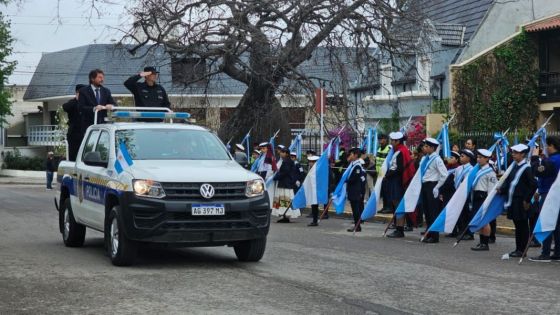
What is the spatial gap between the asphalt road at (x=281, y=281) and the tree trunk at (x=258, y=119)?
13.5 m

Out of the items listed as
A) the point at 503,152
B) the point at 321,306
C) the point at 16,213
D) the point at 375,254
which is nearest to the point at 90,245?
the point at 375,254

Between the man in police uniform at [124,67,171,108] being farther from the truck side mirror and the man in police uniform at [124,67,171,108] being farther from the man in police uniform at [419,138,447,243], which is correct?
the man in police uniform at [419,138,447,243]

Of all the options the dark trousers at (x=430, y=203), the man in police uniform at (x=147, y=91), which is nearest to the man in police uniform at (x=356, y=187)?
the dark trousers at (x=430, y=203)

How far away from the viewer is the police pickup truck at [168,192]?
10.4m

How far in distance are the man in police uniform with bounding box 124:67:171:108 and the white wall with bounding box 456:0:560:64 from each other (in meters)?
21.8

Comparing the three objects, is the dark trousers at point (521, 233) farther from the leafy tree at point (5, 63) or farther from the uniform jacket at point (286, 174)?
the leafy tree at point (5, 63)

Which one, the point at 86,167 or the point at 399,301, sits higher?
the point at 86,167

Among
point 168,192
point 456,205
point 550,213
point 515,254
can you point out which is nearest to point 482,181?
point 456,205

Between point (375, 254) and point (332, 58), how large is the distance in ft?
47.7

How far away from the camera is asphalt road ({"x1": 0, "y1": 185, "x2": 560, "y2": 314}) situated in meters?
8.38

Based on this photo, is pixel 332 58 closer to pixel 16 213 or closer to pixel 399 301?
pixel 16 213

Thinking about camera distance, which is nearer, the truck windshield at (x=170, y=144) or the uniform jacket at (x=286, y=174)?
the truck windshield at (x=170, y=144)

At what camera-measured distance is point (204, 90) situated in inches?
1104

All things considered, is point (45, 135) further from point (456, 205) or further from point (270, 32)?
point (456, 205)
